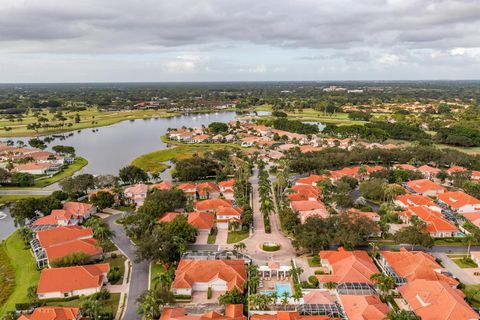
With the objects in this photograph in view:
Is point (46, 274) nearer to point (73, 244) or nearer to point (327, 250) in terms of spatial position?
point (73, 244)

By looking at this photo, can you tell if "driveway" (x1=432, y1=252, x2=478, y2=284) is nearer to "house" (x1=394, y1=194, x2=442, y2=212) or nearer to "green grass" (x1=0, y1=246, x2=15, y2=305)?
"house" (x1=394, y1=194, x2=442, y2=212)

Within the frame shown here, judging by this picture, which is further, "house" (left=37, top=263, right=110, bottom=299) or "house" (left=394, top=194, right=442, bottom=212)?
"house" (left=394, top=194, right=442, bottom=212)

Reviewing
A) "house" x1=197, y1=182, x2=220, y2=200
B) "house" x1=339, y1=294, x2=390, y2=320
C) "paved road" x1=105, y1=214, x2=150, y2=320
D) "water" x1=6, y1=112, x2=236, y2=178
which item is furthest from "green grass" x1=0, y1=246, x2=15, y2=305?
"water" x1=6, y1=112, x2=236, y2=178

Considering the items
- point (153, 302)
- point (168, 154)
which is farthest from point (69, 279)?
point (168, 154)

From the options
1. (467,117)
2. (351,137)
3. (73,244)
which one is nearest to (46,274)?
(73,244)

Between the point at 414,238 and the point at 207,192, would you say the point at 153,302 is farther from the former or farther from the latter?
the point at 207,192

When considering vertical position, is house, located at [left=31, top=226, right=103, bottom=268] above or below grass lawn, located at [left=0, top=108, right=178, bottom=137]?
below
